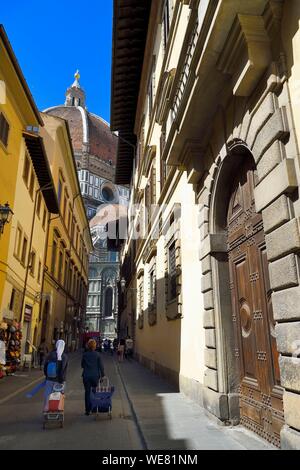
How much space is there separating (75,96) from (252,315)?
398 feet

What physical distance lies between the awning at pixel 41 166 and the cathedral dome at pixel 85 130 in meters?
71.8

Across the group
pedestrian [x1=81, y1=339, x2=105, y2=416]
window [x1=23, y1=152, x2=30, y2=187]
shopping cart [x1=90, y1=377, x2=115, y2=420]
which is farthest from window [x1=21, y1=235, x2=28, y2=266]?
shopping cart [x1=90, y1=377, x2=115, y2=420]

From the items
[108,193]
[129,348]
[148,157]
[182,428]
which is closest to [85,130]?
[108,193]

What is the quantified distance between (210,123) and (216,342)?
13.7ft

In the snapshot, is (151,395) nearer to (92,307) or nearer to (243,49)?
(243,49)

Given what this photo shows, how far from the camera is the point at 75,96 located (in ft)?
381

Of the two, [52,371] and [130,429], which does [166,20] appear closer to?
[52,371]

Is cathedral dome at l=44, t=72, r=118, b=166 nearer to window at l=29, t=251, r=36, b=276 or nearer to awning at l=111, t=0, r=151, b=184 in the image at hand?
awning at l=111, t=0, r=151, b=184

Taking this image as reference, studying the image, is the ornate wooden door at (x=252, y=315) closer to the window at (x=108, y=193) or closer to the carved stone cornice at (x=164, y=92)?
the carved stone cornice at (x=164, y=92)

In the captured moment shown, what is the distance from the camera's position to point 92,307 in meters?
76.5

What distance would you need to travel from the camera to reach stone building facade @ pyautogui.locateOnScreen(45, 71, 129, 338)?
76.3 metres

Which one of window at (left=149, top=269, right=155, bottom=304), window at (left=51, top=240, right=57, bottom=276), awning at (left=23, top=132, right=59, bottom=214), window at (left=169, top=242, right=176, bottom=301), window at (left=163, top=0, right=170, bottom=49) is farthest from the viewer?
window at (left=51, top=240, right=57, bottom=276)

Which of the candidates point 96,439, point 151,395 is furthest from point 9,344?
point 96,439

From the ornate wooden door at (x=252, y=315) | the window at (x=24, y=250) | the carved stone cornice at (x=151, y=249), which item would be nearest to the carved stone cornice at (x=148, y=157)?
the carved stone cornice at (x=151, y=249)
